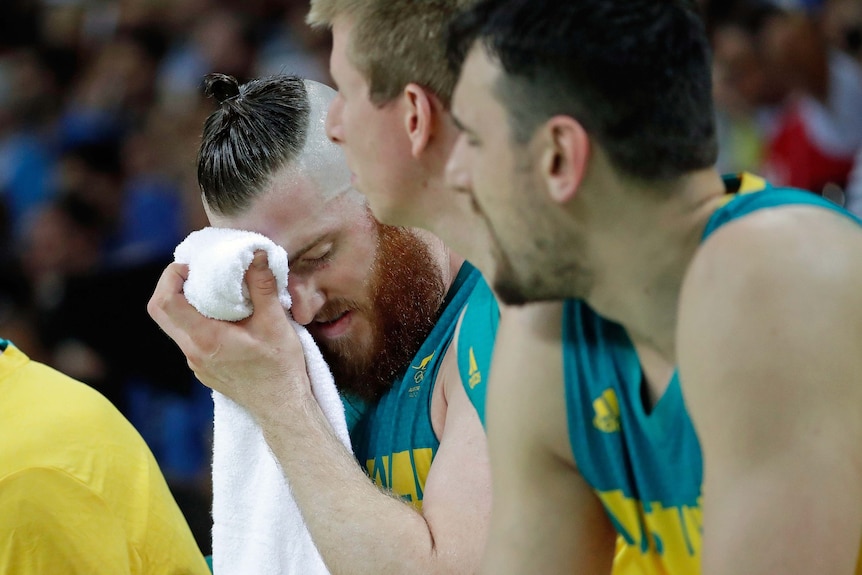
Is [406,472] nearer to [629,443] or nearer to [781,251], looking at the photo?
[629,443]

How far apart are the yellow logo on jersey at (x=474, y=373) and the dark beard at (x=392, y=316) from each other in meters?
0.27

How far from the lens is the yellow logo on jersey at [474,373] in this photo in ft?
5.17

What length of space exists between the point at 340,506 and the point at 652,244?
739 millimetres

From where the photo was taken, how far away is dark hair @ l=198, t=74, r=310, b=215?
5.87ft

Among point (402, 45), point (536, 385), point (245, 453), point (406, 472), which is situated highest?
point (402, 45)

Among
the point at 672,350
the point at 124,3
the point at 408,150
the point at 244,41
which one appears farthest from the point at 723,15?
the point at 124,3

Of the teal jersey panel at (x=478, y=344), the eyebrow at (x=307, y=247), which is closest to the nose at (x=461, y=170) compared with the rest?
the teal jersey panel at (x=478, y=344)

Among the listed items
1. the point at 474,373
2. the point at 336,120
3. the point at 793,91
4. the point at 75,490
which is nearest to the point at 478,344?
the point at 474,373

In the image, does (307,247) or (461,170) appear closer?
(461,170)

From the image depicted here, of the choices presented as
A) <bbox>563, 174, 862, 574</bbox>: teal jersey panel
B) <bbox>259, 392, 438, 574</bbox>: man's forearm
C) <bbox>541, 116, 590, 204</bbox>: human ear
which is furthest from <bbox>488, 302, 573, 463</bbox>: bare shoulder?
<bbox>259, 392, 438, 574</bbox>: man's forearm

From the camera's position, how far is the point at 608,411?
121 cm

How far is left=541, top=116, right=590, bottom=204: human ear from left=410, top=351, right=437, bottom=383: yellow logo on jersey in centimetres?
84

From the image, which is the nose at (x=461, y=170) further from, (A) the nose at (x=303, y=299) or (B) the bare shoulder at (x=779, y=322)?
(A) the nose at (x=303, y=299)

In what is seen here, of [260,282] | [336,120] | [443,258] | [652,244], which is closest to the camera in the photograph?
[652,244]
